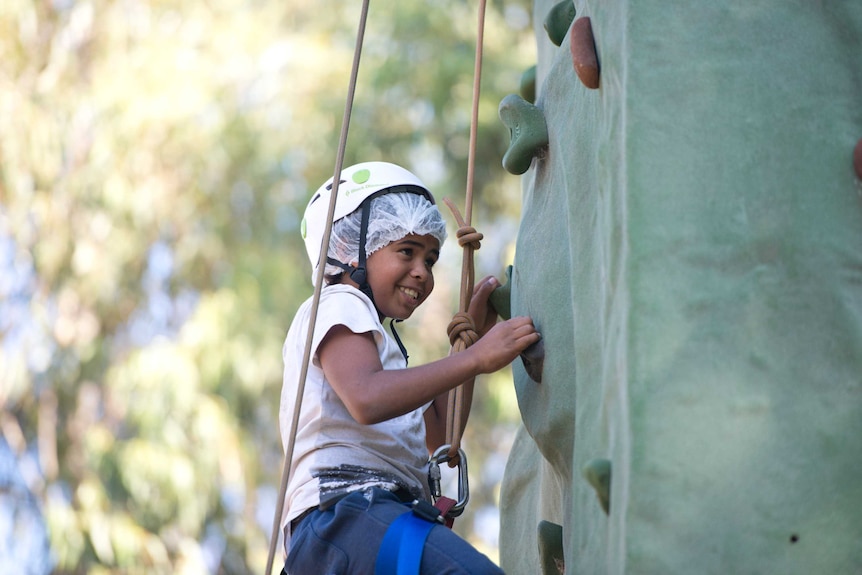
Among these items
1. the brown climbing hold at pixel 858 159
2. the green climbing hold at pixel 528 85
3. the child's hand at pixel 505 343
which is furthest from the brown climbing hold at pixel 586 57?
the green climbing hold at pixel 528 85

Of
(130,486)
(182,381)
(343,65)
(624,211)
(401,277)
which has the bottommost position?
(130,486)

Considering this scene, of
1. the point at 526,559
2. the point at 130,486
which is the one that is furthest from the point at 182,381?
the point at 526,559

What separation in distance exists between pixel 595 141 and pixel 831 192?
49 cm

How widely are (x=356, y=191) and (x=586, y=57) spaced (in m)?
1.15

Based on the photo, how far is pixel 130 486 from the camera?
905 centimetres

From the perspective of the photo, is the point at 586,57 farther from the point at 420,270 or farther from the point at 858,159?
the point at 420,270

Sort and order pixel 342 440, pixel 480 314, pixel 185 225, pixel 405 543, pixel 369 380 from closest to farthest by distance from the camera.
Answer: pixel 405 543
pixel 369 380
pixel 342 440
pixel 480 314
pixel 185 225

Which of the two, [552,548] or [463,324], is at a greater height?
[463,324]

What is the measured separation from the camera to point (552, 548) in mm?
2719

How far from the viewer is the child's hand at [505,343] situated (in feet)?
8.67

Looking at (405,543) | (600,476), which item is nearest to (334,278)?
(405,543)

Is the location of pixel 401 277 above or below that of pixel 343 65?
below

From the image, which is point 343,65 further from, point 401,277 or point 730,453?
point 730,453

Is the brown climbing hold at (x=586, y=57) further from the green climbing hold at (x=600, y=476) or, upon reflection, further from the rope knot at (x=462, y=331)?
the rope knot at (x=462, y=331)
